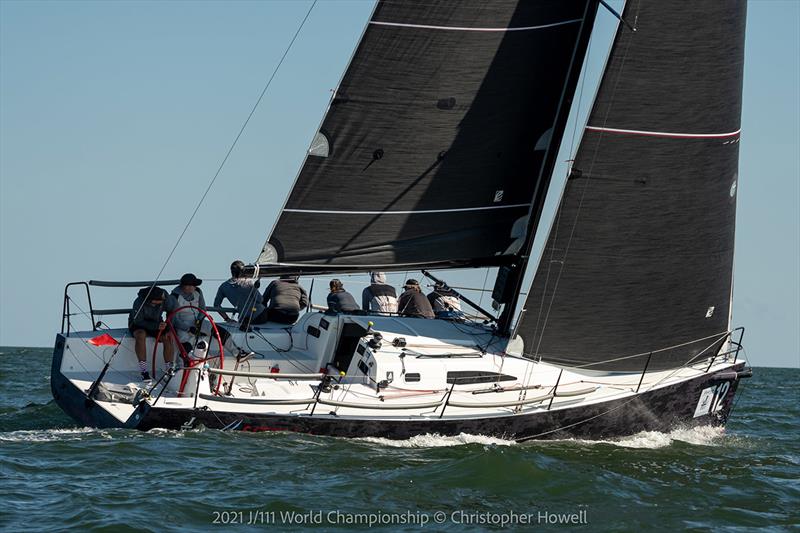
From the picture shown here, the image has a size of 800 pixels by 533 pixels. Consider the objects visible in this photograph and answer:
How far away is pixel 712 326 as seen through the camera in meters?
13.9

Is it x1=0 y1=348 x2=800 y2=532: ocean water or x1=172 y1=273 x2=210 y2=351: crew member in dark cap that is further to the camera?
x1=172 y1=273 x2=210 y2=351: crew member in dark cap

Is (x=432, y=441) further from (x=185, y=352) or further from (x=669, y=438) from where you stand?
(x=669, y=438)

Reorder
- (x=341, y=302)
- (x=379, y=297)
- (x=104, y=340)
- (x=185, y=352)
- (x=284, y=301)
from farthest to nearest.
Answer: (x=379, y=297)
(x=284, y=301)
(x=341, y=302)
(x=104, y=340)
(x=185, y=352)

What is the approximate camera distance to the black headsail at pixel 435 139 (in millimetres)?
12883

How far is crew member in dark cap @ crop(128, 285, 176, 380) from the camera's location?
13305 millimetres

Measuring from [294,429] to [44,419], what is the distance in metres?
3.87

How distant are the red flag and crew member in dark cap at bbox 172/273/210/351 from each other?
0.83 m

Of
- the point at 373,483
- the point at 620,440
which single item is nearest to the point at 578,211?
the point at 620,440

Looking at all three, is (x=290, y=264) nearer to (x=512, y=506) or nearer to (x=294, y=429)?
(x=294, y=429)

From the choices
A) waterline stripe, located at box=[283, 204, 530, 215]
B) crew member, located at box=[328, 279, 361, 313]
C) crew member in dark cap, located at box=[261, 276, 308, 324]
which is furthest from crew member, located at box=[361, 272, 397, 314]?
waterline stripe, located at box=[283, 204, 530, 215]

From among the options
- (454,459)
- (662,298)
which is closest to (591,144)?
(662,298)

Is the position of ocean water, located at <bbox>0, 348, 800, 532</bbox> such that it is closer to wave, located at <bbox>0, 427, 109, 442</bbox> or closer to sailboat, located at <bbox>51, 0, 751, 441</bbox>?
wave, located at <bbox>0, 427, 109, 442</bbox>

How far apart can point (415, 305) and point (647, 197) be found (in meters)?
3.62

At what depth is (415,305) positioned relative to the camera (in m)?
15.1
